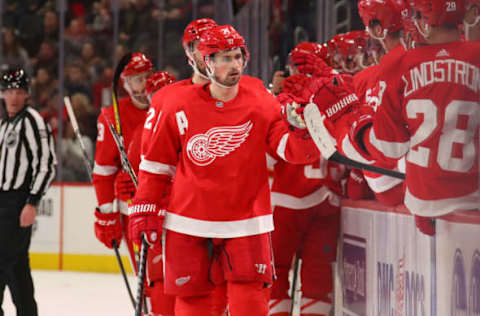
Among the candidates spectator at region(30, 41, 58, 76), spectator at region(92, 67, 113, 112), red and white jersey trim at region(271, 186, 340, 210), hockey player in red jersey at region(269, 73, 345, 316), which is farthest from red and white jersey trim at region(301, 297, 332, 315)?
spectator at region(30, 41, 58, 76)

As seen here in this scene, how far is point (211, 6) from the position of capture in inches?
328

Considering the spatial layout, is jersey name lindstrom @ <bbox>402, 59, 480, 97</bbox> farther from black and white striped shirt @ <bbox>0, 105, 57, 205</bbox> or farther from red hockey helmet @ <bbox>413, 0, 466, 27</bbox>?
black and white striped shirt @ <bbox>0, 105, 57, 205</bbox>

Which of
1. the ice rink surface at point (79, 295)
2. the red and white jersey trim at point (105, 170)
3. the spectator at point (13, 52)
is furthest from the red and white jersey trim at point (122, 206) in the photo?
the spectator at point (13, 52)

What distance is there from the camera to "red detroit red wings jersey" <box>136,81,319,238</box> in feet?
8.49

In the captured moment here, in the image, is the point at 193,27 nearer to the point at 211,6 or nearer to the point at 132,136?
the point at 132,136

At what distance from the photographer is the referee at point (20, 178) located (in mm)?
3750

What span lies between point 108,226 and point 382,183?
167 cm

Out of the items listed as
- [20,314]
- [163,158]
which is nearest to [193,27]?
[163,158]

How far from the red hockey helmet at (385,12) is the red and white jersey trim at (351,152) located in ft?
1.09

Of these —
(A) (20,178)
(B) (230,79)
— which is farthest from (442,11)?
(A) (20,178)

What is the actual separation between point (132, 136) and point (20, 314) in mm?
962

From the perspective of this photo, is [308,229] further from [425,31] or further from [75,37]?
[75,37]

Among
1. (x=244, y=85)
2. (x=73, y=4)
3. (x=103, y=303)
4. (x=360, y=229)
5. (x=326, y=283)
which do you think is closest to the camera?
(x=244, y=85)

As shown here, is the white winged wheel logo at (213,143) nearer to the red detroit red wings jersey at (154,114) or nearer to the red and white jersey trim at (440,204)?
the red detroit red wings jersey at (154,114)
